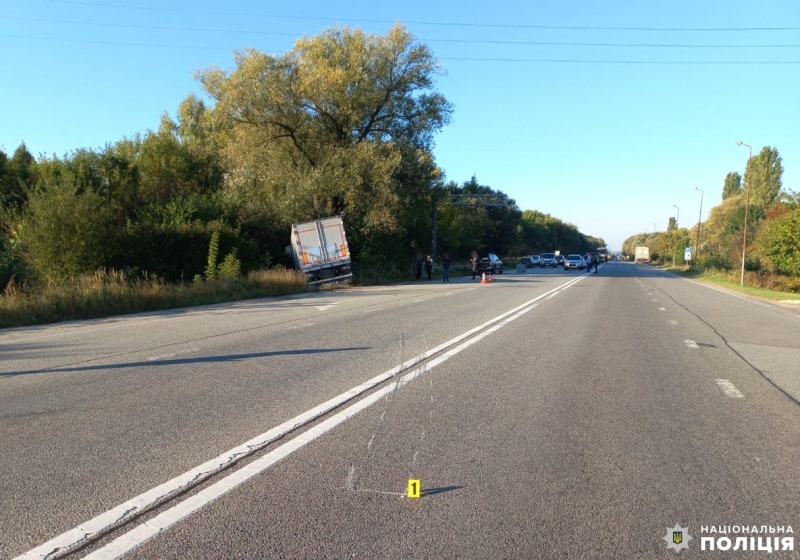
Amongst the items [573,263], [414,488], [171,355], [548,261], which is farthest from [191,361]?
[548,261]

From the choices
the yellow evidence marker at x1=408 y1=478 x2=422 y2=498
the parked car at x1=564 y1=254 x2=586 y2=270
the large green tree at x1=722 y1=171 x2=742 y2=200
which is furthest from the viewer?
the large green tree at x1=722 y1=171 x2=742 y2=200

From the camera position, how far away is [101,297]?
17.7 meters

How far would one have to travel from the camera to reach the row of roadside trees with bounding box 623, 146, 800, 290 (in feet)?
128

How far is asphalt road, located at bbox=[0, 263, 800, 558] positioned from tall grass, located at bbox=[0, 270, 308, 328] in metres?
4.74

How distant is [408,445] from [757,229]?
60871 mm

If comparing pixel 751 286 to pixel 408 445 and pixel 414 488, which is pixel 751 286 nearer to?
pixel 408 445

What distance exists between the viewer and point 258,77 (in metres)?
35.8

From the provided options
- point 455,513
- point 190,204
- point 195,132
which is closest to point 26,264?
Answer: point 190,204

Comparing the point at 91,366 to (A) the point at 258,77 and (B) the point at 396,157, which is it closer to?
(B) the point at 396,157

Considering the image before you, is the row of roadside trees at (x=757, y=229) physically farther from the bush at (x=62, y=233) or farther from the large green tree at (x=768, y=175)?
the bush at (x=62, y=233)

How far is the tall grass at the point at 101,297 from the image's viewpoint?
52.0 ft

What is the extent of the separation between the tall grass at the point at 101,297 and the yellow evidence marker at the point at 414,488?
45.7 feet

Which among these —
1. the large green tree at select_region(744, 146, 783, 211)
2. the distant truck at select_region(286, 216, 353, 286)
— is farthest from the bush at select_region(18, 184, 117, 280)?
the large green tree at select_region(744, 146, 783, 211)

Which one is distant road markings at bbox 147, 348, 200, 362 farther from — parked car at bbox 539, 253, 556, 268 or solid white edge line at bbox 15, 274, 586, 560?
parked car at bbox 539, 253, 556, 268
